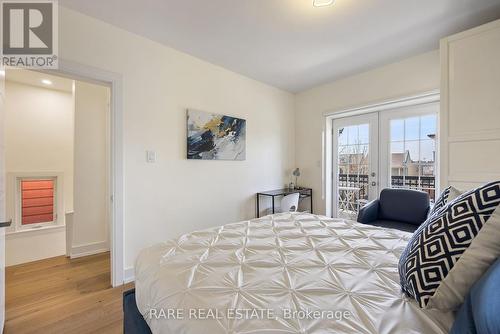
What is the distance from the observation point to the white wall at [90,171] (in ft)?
10.1

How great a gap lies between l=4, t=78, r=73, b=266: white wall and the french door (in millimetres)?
4471

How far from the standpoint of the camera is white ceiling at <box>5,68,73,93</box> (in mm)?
3174

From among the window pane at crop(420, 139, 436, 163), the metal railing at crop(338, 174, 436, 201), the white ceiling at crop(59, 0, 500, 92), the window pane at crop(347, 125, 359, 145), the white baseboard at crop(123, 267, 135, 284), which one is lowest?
the white baseboard at crop(123, 267, 135, 284)

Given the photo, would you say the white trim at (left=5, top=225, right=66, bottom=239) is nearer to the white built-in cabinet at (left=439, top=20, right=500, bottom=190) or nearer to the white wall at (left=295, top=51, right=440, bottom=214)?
the white wall at (left=295, top=51, right=440, bottom=214)

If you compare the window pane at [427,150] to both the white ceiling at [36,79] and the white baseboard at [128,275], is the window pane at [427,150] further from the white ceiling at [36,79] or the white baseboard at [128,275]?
the white ceiling at [36,79]

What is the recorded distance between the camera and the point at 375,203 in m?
2.79

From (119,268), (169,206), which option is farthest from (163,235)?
(119,268)

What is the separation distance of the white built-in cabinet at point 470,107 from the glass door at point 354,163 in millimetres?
1233

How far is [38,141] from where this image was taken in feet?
12.0

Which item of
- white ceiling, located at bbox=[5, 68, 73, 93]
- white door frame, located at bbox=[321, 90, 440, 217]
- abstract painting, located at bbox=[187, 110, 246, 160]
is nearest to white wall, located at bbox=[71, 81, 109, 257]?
white ceiling, located at bbox=[5, 68, 73, 93]

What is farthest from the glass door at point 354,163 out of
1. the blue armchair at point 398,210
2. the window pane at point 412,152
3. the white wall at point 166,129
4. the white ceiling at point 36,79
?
the white ceiling at point 36,79

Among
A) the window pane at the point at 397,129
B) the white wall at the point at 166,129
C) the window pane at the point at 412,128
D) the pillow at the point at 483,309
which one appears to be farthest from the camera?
the window pane at the point at 397,129

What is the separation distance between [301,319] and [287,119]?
379cm

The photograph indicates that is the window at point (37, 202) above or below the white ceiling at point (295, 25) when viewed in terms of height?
Result: below
